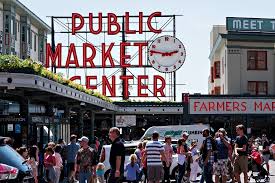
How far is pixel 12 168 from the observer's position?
420 inches

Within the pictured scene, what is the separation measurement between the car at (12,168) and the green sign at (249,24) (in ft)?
152

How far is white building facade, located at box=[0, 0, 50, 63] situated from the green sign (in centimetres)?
1647

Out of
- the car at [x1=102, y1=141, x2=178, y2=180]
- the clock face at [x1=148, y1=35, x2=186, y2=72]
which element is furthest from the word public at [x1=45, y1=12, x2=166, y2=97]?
the car at [x1=102, y1=141, x2=178, y2=180]

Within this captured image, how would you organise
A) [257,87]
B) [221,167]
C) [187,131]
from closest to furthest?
1. [221,167]
2. [187,131]
3. [257,87]

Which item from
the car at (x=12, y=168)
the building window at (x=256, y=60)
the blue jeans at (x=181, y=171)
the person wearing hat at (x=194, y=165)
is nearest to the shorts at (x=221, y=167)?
the blue jeans at (x=181, y=171)

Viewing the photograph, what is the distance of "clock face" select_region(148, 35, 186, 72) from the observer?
54.8m

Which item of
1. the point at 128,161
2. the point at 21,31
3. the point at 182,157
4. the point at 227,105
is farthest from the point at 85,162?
the point at 21,31

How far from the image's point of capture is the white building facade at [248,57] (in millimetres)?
55094

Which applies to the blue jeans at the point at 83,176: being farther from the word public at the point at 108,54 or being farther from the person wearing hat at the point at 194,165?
the word public at the point at 108,54

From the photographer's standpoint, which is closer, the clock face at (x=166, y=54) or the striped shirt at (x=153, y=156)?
the striped shirt at (x=153, y=156)

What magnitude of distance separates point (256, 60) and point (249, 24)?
320cm

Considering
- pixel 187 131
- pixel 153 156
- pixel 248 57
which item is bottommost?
pixel 187 131

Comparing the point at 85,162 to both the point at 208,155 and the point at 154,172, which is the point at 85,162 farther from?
the point at 208,155

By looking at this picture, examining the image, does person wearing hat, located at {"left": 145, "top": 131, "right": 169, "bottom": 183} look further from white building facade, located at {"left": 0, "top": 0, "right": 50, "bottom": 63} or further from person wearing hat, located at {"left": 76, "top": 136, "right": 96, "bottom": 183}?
white building facade, located at {"left": 0, "top": 0, "right": 50, "bottom": 63}
